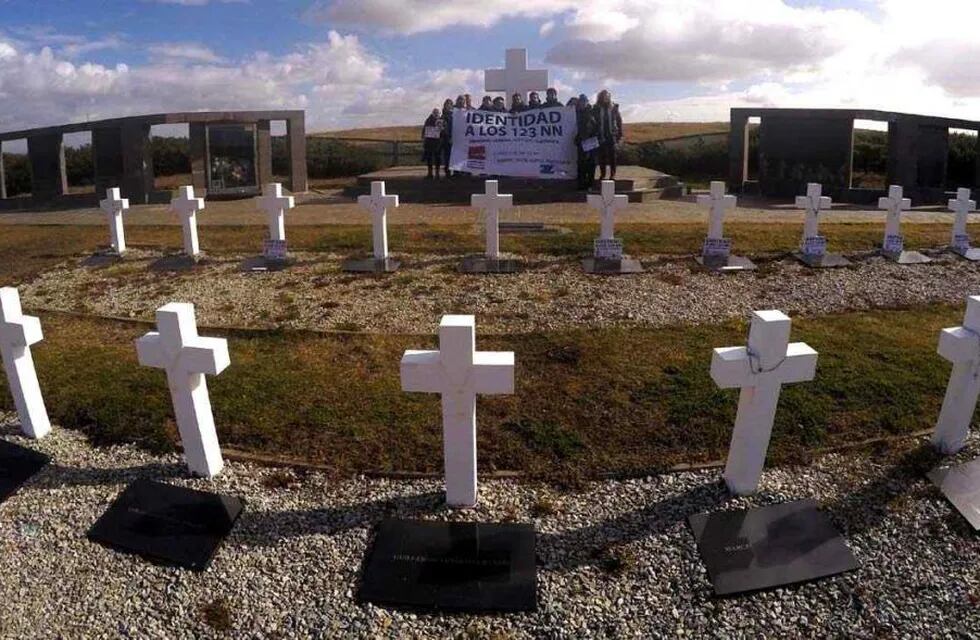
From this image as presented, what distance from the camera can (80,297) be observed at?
10547 mm

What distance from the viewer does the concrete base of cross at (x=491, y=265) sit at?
1089 cm

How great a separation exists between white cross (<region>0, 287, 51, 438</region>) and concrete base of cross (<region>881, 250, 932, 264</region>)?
10.9 m

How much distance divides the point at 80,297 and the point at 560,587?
8818 millimetres

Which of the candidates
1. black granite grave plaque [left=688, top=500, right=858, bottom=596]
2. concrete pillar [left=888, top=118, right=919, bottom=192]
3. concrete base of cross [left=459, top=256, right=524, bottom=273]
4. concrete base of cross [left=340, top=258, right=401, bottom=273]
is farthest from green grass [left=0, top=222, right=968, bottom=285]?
black granite grave plaque [left=688, top=500, right=858, bottom=596]

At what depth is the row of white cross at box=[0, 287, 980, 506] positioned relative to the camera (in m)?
4.71

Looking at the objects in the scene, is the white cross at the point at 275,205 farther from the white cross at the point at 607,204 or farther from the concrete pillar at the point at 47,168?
the concrete pillar at the point at 47,168

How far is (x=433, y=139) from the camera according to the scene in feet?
62.4

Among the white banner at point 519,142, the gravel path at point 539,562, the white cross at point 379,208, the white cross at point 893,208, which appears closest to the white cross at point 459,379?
the gravel path at point 539,562

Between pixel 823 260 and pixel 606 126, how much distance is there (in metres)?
7.50

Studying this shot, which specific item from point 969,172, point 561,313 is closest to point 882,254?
point 561,313

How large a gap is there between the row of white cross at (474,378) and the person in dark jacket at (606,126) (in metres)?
12.9

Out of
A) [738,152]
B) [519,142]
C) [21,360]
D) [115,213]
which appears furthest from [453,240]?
[738,152]

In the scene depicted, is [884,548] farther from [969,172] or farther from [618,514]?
[969,172]

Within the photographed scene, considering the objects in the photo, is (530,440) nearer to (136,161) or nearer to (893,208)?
(893,208)
